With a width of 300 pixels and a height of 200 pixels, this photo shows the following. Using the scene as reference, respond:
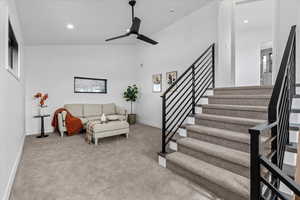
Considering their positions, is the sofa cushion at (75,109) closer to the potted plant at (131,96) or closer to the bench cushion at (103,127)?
the bench cushion at (103,127)

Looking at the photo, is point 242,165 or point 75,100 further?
point 75,100

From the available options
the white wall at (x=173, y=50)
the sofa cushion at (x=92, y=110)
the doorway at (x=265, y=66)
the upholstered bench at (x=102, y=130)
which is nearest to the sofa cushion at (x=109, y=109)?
the sofa cushion at (x=92, y=110)

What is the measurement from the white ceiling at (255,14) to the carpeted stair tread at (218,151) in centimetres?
360

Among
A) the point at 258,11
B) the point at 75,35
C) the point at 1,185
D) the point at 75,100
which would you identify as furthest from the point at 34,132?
the point at 258,11

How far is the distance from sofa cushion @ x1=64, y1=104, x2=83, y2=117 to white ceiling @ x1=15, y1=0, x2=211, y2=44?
83.3 inches

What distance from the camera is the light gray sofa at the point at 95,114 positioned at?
12.9 ft

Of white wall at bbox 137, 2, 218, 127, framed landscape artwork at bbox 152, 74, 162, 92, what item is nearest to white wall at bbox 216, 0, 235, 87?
white wall at bbox 137, 2, 218, 127

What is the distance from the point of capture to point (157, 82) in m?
5.32

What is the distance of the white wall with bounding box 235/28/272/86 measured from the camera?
5.08 m

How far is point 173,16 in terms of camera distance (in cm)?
421

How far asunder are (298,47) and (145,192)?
325 cm

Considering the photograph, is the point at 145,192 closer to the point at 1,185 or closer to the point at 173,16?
the point at 1,185

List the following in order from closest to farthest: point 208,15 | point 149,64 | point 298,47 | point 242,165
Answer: point 242,165 < point 298,47 < point 208,15 < point 149,64

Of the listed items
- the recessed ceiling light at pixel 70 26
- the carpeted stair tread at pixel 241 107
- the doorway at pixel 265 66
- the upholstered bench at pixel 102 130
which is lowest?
the upholstered bench at pixel 102 130
